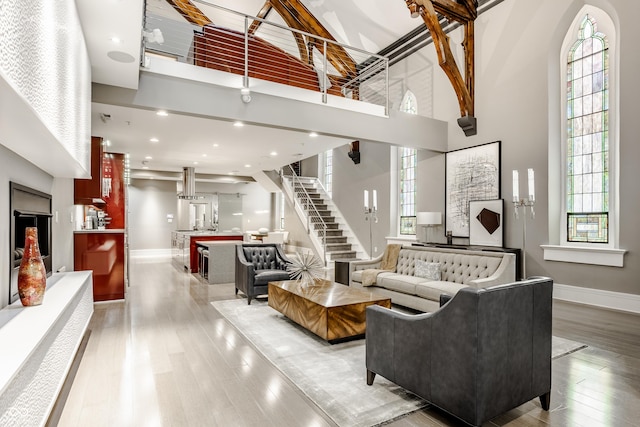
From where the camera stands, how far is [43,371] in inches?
78.5

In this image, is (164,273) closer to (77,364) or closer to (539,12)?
(77,364)

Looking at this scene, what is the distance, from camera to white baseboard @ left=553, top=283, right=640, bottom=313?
4814 millimetres

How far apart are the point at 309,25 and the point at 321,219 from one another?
15.9 feet

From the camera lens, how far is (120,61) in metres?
3.77

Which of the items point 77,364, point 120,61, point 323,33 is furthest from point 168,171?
point 77,364

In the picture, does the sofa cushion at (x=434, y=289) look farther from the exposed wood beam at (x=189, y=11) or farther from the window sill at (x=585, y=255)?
the exposed wood beam at (x=189, y=11)

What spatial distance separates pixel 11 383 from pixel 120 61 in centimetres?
333

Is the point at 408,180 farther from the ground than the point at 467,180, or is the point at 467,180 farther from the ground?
the point at 408,180

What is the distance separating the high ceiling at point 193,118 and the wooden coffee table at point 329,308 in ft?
9.74

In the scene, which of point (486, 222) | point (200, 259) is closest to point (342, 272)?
point (486, 222)

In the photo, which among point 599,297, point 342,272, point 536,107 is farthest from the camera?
point 342,272

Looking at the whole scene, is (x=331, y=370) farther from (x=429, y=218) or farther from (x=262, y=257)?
(x=429, y=218)

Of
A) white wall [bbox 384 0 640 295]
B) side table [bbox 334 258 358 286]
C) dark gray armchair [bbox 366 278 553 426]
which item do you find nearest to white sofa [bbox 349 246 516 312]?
side table [bbox 334 258 358 286]

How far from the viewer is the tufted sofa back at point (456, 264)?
186 inches
